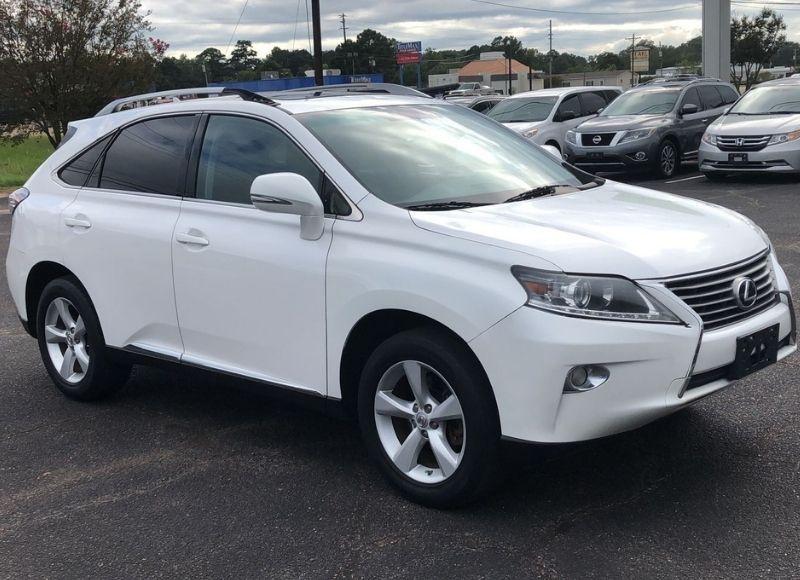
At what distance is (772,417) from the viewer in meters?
4.52

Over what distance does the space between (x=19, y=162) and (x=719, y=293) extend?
29231mm

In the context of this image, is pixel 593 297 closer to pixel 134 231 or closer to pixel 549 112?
pixel 134 231

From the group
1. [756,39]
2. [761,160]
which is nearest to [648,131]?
[761,160]

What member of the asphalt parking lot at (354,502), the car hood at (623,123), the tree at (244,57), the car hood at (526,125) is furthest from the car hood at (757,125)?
the tree at (244,57)

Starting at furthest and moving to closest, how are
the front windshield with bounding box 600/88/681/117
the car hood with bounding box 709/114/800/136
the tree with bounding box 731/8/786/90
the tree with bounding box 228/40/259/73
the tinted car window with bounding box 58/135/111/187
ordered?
the tree with bounding box 228/40/259/73, the tree with bounding box 731/8/786/90, the front windshield with bounding box 600/88/681/117, the car hood with bounding box 709/114/800/136, the tinted car window with bounding box 58/135/111/187

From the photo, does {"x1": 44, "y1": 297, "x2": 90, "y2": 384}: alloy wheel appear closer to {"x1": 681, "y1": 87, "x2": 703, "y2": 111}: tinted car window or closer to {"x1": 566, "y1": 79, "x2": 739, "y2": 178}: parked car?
{"x1": 566, "y1": 79, "x2": 739, "y2": 178}: parked car

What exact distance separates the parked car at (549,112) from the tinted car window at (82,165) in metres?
12.7

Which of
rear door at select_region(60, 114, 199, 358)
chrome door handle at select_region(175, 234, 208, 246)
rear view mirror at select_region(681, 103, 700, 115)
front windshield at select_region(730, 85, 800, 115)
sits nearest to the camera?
chrome door handle at select_region(175, 234, 208, 246)

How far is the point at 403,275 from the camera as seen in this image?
3.58 meters

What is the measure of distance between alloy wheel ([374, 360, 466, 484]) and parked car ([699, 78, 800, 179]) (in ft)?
39.3

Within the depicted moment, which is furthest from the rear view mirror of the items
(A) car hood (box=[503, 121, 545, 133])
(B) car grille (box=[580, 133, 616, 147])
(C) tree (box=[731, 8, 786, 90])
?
(C) tree (box=[731, 8, 786, 90])

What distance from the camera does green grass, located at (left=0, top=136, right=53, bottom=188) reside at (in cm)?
2373

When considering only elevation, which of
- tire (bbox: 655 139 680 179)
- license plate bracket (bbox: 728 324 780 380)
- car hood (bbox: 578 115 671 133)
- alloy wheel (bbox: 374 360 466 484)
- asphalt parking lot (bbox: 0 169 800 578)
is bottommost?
asphalt parking lot (bbox: 0 169 800 578)

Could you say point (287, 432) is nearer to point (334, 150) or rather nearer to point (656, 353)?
point (334, 150)
